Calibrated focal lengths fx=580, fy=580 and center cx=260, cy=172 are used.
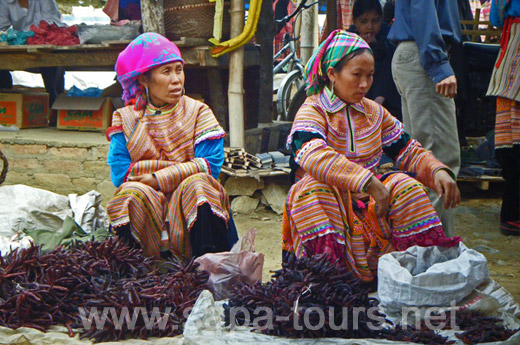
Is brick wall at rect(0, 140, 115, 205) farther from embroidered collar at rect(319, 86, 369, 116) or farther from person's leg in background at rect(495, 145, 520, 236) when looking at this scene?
person's leg in background at rect(495, 145, 520, 236)

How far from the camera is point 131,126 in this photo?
3389mm

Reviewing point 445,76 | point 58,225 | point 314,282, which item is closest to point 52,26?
point 58,225

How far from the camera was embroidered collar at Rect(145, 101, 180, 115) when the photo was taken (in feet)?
11.2

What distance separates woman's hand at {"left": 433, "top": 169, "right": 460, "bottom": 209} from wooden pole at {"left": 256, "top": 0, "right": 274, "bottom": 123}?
485 cm

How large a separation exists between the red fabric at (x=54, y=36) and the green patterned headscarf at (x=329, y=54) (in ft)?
12.3

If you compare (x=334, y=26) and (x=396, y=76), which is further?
(x=334, y=26)

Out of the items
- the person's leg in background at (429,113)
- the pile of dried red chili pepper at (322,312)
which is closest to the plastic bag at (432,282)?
the pile of dried red chili pepper at (322,312)

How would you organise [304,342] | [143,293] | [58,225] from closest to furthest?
[304,342]
[143,293]
[58,225]

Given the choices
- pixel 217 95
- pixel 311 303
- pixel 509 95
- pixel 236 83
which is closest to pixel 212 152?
pixel 311 303

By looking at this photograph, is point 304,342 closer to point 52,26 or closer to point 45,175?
point 45,175

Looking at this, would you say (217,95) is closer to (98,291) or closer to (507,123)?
(507,123)

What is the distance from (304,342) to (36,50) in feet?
16.4

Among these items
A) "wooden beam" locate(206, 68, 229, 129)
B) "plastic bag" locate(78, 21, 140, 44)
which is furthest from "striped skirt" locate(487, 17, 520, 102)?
"plastic bag" locate(78, 21, 140, 44)

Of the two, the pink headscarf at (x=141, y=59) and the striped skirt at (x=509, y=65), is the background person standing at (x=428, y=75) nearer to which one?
the striped skirt at (x=509, y=65)
